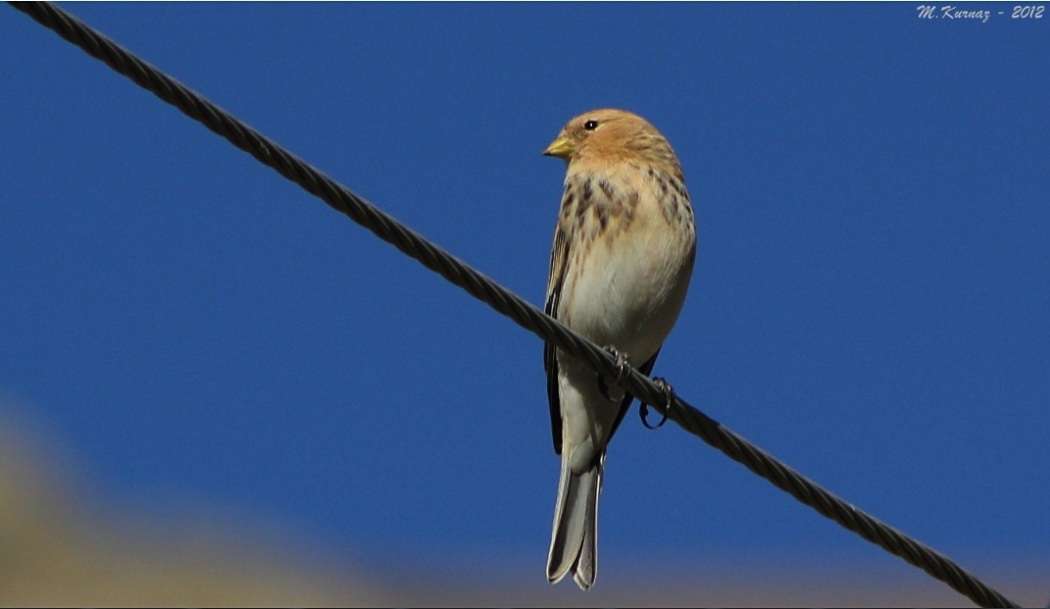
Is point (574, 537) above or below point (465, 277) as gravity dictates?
above

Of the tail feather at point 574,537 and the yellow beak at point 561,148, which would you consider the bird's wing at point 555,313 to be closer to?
the tail feather at point 574,537

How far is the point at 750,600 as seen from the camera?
35.0 metres

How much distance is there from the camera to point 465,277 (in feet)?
19.5

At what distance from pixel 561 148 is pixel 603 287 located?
133cm

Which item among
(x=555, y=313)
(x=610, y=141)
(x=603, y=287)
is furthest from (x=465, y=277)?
(x=610, y=141)

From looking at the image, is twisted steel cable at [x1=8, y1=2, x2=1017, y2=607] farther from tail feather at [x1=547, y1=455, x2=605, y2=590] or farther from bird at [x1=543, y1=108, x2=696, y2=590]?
tail feather at [x1=547, y1=455, x2=605, y2=590]

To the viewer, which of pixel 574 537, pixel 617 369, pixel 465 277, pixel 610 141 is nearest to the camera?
pixel 465 277

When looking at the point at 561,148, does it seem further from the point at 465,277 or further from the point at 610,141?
the point at 465,277

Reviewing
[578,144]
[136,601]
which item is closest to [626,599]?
[136,601]

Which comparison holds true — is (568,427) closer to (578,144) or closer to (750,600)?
(578,144)

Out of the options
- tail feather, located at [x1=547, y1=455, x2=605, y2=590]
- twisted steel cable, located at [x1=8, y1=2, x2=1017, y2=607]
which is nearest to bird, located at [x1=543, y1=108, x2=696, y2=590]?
tail feather, located at [x1=547, y1=455, x2=605, y2=590]

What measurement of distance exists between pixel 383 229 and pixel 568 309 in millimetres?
2776

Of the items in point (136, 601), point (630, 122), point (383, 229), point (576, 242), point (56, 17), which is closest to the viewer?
point (56, 17)

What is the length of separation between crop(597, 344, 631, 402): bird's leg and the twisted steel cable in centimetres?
11
